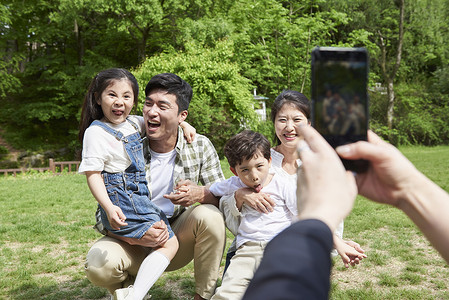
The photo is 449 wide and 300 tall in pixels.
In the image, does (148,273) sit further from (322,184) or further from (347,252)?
(322,184)

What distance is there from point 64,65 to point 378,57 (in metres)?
19.8

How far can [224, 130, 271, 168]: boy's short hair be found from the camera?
2.81m

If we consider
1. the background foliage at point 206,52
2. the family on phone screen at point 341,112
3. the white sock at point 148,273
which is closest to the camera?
the family on phone screen at point 341,112

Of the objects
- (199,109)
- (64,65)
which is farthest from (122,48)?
(199,109)

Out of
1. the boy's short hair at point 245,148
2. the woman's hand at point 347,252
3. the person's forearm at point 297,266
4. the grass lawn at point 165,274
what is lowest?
the grass lawn at point 165,274

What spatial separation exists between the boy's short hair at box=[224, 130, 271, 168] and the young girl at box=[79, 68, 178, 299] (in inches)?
26.9

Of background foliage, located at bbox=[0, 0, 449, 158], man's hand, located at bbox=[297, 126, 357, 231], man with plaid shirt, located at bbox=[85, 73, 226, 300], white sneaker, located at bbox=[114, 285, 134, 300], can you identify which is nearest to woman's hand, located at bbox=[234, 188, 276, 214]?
man with plaid shirt, located at bbox=[85, 73, 226, 300]

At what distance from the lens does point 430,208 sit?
112cm

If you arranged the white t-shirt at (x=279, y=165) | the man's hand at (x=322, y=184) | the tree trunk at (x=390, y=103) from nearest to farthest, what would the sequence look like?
the man's hand at (x=322, y=184), the white t-shirt at (x=279, y=165), the tree trunk at (x=390, y=103)

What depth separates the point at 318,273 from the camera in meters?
0.73

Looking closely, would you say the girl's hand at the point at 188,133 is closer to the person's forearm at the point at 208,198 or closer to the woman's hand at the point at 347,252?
the person's forearm at the point at 208,198

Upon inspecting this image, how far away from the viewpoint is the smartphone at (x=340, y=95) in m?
1.04

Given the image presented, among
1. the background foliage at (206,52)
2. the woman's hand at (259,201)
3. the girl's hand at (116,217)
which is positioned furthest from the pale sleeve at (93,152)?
the background foliage at (206,52)

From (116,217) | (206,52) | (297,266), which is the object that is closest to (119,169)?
(116,217)
